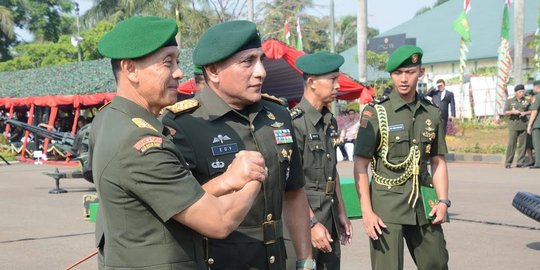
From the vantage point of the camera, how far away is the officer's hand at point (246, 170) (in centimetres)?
250

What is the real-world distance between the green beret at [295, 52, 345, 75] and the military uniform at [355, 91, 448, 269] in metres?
0.40

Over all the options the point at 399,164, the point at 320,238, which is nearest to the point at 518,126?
the point at 399,164

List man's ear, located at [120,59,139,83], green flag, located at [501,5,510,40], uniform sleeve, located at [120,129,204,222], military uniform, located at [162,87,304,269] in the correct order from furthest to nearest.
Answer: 1. green flag, located at [501,5,510,40]
2. military uniform, located at [162,87,304,269]
3. man's ear, located at [120,59,139,83]
4. uniform sleeve, located at [120,129,204,222]

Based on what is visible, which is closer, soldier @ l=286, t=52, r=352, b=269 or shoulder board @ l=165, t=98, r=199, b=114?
shoulder board @ l=165, t=98, r=199, b=114

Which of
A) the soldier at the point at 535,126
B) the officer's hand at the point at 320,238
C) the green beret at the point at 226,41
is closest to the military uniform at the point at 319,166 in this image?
the officer's hand at the point at 320,238

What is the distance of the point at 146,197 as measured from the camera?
2400 millimetres

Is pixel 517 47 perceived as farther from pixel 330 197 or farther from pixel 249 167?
pixel 249 167

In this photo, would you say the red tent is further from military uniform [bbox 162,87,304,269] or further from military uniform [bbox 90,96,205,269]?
military uniform [bbox 90,96,205,269]

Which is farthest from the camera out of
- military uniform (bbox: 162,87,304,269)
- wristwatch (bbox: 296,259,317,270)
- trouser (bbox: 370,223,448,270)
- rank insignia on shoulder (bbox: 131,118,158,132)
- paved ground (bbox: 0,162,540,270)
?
paved ground (bbox: 0,162,540,270)

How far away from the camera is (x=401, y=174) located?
5.08 m

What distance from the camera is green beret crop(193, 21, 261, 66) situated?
3.15 metres

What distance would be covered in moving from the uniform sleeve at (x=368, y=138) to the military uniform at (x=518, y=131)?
1283 cm

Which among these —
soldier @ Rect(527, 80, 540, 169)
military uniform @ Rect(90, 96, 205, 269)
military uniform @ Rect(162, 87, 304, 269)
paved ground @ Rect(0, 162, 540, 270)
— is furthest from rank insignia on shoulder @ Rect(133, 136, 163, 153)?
soldier @ Rect(527, 80, 540, 169)

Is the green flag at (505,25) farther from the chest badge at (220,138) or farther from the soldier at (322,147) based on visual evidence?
the chest badge at (220,138)
